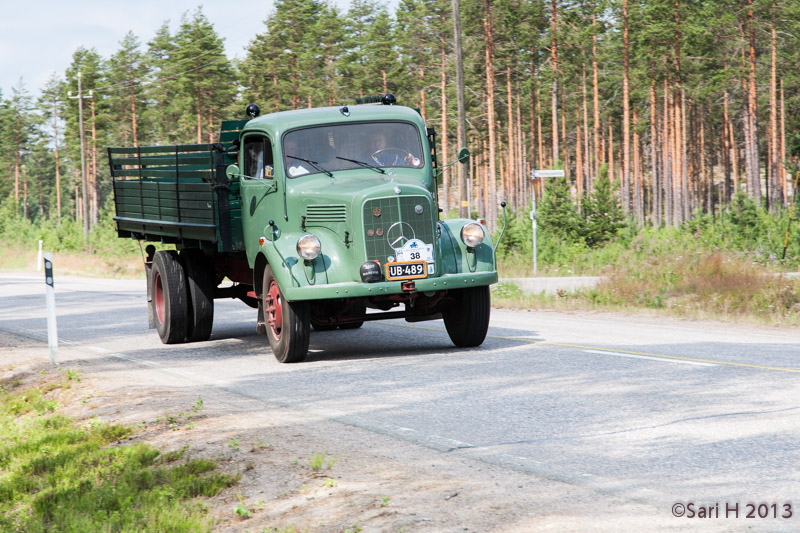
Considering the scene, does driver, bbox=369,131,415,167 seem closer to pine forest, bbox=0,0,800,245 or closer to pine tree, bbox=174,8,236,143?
pine forest, bbox=0,0,800,245

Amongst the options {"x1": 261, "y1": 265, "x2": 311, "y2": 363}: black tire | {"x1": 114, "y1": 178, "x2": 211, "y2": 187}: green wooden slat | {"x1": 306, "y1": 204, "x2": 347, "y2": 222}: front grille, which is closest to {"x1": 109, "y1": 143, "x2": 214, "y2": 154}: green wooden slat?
{"x1": 114, "y1": 178, "x2": 211, "y2": 187}: green wooden slat

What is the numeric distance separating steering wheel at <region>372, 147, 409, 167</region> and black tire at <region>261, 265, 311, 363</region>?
6.06 feet

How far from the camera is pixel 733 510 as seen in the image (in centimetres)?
436

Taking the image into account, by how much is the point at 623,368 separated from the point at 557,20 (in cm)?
4655

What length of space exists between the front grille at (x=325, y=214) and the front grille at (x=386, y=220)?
1.06 ft

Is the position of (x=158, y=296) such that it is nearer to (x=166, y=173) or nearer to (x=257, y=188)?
(x=166, y=173)

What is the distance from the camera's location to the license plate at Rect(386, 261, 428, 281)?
962 cm

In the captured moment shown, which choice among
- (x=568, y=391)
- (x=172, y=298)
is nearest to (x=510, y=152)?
(x=172, y=298)

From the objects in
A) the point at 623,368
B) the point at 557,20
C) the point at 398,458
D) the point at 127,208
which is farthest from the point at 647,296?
the point at 557,20

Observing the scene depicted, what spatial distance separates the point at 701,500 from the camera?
4.56 meters

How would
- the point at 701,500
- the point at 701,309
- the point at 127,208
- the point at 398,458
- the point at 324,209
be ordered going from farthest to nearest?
the point at 701,309
the point at 127,208
the point at 324,209
the point at 398,458
the point at 701,500

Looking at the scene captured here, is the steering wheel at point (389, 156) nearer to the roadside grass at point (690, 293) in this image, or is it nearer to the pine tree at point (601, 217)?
the roadside grass at point (690, 293)

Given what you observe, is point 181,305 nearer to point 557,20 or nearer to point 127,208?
point 127,208

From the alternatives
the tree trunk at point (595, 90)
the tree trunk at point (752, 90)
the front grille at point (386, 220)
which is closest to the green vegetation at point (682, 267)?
the front grille at point (386, 220)
